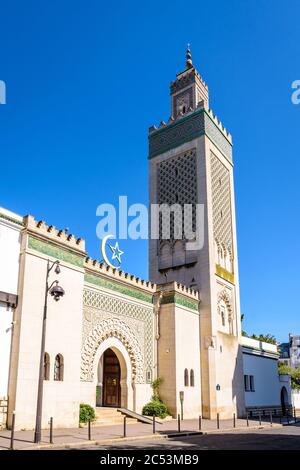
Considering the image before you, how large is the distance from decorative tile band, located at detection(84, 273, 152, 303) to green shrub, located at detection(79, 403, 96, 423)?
462 cm

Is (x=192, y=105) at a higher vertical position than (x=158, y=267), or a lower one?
higher

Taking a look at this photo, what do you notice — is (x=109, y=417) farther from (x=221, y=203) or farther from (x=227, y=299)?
(x=221, y=203)

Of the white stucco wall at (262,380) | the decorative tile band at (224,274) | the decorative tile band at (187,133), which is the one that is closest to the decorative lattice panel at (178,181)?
the decorative tile band at (187,133)

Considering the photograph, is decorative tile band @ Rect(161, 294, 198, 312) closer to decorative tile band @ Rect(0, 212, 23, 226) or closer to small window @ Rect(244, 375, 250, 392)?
small window @ Rect(244, 375, 250, 392)

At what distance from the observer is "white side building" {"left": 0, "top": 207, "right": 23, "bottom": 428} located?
13031 millimetres

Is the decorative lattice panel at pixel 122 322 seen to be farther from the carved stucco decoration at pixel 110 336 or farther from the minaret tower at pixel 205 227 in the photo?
the minaret tower at pixel 205 227

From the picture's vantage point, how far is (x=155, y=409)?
766 inches

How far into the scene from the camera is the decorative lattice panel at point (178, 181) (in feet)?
85.7

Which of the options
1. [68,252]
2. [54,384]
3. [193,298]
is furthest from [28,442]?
[193,298]

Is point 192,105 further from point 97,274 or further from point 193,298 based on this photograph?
point 97,274

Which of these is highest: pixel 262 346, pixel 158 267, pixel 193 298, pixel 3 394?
pixel 158 267

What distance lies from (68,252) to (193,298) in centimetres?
929

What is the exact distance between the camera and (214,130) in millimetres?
28172
